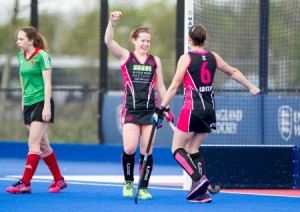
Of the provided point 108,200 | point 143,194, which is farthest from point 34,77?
point 143,194

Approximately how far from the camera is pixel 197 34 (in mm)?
11812

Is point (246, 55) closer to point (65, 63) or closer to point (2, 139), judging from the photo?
point (2, 139)

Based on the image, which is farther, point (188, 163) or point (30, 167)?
point (30, 167)

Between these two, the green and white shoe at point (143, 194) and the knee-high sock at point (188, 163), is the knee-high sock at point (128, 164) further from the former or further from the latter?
the knee-high sock at point (188, 163)

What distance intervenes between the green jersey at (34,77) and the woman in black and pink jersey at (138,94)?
0.90 m

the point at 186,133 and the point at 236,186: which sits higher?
the point at 186,133

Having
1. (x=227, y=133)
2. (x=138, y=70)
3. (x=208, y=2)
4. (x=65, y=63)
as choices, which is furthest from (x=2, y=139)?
(x=138, y=70)

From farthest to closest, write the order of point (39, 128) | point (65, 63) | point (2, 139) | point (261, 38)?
point (65, 63), point (2, 139), point (261, 38), point (39, 128)

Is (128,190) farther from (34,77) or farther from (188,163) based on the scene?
(34,77)

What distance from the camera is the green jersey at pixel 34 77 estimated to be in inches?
501

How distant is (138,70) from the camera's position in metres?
12.3

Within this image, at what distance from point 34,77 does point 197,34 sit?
6.93ft

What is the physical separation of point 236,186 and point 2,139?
835 centimetres

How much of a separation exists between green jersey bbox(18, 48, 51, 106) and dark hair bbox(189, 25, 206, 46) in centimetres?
187
